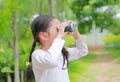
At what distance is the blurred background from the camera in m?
6.59

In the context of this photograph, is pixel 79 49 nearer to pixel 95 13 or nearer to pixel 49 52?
pixel 49 52

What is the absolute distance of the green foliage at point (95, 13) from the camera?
1842cm

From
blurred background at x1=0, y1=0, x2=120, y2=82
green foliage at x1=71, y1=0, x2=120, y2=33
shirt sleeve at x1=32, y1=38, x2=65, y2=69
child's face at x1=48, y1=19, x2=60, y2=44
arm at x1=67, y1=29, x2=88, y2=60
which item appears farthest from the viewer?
green foliage at x1=71, y1=0, x2=120, y2=33

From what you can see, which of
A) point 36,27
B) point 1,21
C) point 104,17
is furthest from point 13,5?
point 104,17

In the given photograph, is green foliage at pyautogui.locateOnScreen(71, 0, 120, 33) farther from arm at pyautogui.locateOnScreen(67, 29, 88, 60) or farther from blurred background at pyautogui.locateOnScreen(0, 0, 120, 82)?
arm at pyautogui.locateOnScreen(67, 29, 88, 60)

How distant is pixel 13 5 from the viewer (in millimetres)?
5887

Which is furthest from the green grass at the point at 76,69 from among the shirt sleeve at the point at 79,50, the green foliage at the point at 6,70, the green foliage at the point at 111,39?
the green foliage at the point at 111,39

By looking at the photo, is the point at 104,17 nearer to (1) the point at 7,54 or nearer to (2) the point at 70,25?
(1) the point at 7,54

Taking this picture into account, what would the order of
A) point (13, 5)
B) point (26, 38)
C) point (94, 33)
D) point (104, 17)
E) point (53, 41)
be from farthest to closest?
point (94, 33) < point (104, 17) < point (26, 38) < point (13, 5) < point (53, 41)

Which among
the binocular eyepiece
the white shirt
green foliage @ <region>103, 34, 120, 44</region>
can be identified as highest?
the binocular eyepiece

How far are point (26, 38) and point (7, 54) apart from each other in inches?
198

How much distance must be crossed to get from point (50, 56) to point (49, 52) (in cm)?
3

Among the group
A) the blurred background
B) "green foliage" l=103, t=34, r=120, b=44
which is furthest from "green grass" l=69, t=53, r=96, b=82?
"green foliage" l=103, t=34, r=120, b=44

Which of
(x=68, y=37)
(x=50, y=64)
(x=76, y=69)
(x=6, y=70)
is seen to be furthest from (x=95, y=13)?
(x=50, y=64)
